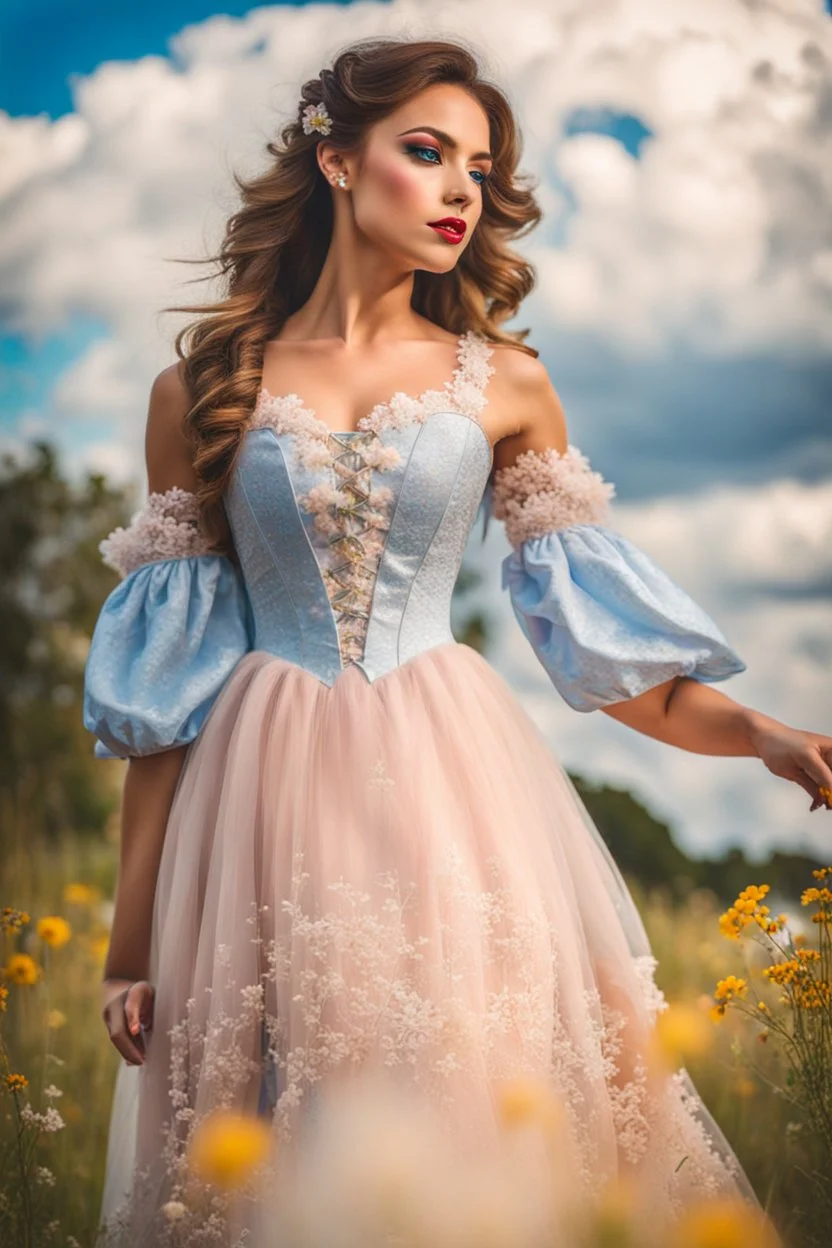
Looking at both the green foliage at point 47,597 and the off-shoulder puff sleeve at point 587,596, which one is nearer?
the off-shoulder puff sleeve at point 587,596

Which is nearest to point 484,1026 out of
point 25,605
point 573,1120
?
point 573,1120

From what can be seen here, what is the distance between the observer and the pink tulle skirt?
1.85 metres

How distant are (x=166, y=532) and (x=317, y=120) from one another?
3.00ft

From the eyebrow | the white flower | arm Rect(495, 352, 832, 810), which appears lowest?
the white flower

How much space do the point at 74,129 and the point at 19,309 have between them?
1.50m

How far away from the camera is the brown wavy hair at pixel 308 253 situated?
2.37 m

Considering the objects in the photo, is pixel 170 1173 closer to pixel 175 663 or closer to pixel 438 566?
pixel 175 663

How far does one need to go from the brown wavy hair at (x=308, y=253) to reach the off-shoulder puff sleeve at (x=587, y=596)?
33 cm

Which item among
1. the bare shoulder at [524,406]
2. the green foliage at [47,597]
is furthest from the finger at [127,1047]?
the green foliage at [47,597]

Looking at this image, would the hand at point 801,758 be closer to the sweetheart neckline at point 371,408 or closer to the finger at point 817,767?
the finger at point 817,767

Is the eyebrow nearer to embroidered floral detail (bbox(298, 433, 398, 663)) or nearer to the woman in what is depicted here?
the woman

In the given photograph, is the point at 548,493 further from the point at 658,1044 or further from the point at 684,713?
the point at 658,1044

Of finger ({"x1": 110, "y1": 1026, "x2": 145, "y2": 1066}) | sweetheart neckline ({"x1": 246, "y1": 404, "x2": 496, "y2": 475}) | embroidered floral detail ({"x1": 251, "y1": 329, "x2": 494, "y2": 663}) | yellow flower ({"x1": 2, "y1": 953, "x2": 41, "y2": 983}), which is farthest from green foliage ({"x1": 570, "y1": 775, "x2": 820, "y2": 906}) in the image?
finger ({"x1": 110, "y1": 1026, "x2": 145, "y2": 1066})

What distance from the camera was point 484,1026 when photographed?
6.09 feet
